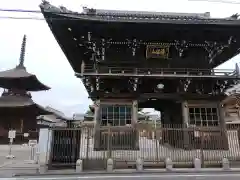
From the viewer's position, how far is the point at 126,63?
679 inches

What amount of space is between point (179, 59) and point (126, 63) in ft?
12.4

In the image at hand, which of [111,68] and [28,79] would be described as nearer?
[111,68]

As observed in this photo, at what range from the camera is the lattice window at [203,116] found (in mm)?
16531

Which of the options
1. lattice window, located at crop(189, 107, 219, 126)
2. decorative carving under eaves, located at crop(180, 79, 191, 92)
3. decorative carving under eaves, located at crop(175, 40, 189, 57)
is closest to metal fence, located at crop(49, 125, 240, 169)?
lattice window, located at crop(189, 107, 219, 126)

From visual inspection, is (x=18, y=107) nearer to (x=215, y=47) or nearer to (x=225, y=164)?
(x=215, y=47)

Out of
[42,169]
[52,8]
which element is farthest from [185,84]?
[42,169]

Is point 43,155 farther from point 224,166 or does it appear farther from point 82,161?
point 224,166

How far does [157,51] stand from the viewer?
16.8 meters

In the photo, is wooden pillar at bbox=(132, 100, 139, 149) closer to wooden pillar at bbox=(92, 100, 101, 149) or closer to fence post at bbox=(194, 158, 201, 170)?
wooden pillar at bbox=(92, 100, 101, 149)

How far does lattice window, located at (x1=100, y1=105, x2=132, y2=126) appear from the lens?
631 inches

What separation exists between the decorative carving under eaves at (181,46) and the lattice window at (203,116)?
395 cm

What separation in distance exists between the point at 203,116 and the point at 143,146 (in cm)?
518

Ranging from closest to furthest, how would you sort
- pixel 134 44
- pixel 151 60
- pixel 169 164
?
1. pixel 169 164
2. pixel 134 44
3. pixel 151 60

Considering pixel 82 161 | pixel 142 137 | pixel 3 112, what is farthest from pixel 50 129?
pixel 3 112
